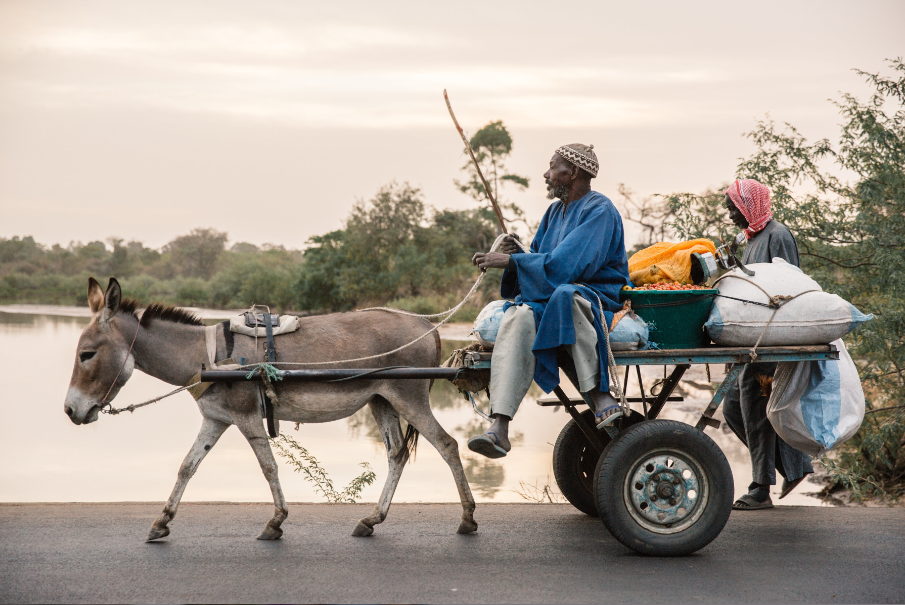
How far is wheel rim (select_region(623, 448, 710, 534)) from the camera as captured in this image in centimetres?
456

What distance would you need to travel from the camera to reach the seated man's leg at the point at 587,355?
4.44m

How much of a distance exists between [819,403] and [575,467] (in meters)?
1.65

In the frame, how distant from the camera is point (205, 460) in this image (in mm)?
11469

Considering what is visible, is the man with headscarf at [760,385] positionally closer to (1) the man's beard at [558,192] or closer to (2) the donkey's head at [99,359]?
(1) the man's beard at [558,192]

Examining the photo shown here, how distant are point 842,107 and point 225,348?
801 centimetres

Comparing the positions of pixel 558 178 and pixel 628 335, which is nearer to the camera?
pixel 628 335

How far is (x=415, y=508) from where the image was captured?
592 cm

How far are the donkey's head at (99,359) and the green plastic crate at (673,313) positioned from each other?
3096mm

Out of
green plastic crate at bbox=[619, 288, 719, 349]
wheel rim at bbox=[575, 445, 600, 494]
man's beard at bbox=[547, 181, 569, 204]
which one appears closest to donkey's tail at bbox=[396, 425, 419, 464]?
wheel rim at bbox=[575, 445, 600, 494]

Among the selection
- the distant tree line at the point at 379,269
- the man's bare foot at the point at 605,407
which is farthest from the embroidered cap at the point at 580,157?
the distant tree line at the point at 379,269

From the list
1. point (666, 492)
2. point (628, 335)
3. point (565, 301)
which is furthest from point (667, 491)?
point (565, 301)

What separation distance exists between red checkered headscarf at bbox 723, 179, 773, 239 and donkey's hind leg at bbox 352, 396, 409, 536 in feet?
9.45

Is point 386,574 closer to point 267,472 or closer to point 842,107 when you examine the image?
point 267,472

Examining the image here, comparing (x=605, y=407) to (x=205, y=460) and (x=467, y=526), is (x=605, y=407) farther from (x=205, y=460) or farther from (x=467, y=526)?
(x=205, y=460)
